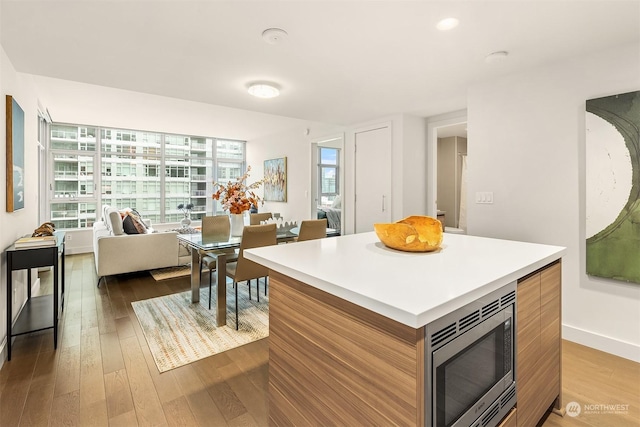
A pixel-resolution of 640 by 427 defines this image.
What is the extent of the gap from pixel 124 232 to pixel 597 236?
16.9ft

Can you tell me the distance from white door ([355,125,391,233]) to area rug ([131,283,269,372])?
1.99 m

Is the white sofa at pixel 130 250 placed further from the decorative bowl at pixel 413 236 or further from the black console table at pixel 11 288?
the decorative bowl at pixel 413 236

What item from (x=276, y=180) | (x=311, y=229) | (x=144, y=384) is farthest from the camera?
(x=276, y=180)

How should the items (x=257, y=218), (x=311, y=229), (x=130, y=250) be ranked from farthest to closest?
1. (x=257, y=218)
2. (x=130, y=250)
3. (x=311, y=229)

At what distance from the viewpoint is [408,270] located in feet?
4.02

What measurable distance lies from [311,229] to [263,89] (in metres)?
1.50

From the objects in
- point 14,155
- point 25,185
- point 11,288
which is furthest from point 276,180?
point 11,288

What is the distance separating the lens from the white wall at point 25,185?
2.27m

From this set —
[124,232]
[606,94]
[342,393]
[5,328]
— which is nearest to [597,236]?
[606,94]

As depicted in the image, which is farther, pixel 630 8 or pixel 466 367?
pixel 630 8

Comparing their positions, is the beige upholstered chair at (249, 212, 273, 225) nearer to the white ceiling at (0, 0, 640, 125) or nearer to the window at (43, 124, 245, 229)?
the white ceiling at (0, 0, 640, 125)

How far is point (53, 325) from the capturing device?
2447 millimetres

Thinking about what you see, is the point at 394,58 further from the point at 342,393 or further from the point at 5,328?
the point at 5,328

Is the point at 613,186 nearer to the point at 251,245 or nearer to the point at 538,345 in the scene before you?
the point at 538,345
